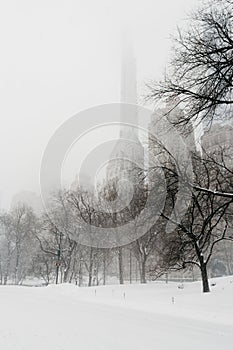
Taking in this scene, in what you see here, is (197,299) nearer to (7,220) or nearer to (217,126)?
(217,126)

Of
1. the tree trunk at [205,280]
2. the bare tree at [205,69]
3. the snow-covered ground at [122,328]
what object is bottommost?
the snow-covered ground at [122,328]

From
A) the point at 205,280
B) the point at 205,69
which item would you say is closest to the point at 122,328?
the point at 205,69

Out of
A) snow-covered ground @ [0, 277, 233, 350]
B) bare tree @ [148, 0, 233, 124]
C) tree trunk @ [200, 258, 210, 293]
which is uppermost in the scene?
bare tree @ [148, 0, 233, 124]

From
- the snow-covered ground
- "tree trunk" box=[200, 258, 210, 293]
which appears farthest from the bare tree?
"tree trunk" box=[200, 258, 210, 293]

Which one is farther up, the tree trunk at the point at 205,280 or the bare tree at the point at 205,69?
the bare tree at the point at 205,69

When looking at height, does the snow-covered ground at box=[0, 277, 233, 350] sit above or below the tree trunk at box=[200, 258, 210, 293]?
below

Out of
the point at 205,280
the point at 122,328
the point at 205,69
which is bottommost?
the point at 122,328

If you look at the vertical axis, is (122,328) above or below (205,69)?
below

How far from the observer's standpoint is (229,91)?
848 centimetres

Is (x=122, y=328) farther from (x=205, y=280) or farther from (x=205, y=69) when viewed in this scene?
(x=205, y=280)

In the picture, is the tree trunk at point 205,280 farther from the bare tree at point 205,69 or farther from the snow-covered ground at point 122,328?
the bare tree at point 205,69

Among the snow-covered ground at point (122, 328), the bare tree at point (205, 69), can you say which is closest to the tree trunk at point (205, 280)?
the snow-covered ground at point (122, 328)

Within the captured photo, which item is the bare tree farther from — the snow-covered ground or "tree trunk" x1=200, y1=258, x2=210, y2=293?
"tree trunk" x1=200, y1=258, x2=210, y2=293

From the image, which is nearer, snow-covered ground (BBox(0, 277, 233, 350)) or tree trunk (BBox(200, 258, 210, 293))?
snow-covered ground (BBox(0, 277, 233, 350))
